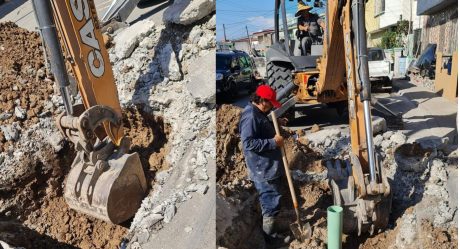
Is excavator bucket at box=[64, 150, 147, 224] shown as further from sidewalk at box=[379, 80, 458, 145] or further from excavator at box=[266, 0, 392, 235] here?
sidewalk at box=[379, 80, 458, 145]

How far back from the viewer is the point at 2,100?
5.76 meters

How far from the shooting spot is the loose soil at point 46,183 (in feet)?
14.1

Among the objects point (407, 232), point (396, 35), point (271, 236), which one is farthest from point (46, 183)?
point (396, 35)

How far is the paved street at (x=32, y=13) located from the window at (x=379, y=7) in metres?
18.4

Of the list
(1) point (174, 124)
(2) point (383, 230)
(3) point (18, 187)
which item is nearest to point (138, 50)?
(1) point (174, 124)

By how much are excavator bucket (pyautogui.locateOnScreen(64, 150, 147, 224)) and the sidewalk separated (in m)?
3.48

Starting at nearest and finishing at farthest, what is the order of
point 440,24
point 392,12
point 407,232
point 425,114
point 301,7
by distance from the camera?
point 407,232 → point 301,7 → point 425,114 → point 440,24 → point 392,12

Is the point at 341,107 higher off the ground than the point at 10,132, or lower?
lower

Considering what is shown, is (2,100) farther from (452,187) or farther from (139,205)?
(452,187)

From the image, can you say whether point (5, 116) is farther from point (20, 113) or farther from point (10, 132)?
point (10, 132)

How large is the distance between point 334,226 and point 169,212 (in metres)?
1.56

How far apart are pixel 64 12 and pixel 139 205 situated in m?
2.09

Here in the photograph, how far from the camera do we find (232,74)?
11969 mm

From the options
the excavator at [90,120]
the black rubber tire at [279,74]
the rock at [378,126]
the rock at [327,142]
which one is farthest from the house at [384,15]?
the excavator at [90,120]
